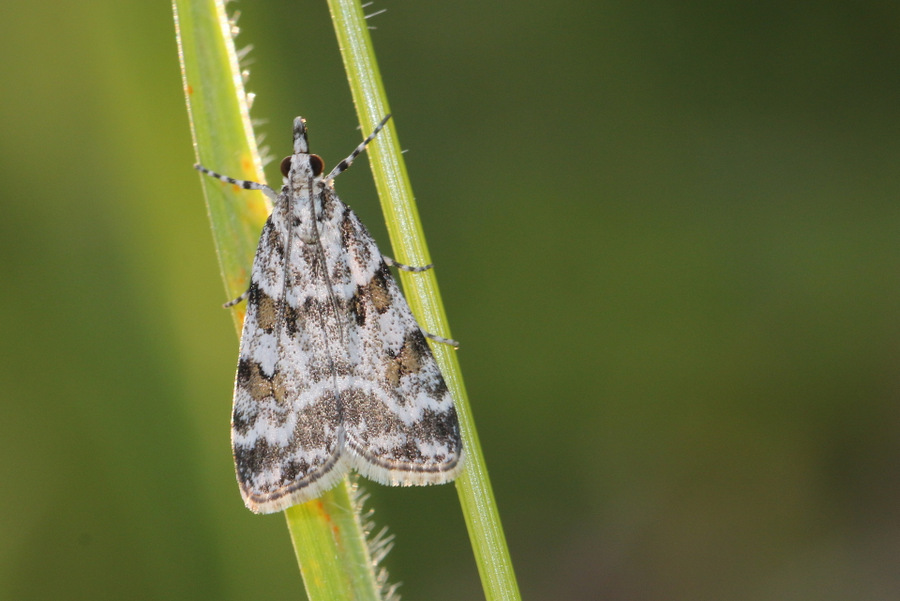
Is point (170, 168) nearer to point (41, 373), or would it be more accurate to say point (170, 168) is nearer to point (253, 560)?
point (41, 373)

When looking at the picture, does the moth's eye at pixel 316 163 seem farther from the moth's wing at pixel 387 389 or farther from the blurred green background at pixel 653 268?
the blurred green background at pixel 653 268

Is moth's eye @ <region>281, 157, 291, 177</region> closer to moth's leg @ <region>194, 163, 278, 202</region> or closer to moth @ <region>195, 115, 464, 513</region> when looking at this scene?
moth @ <region>195, 115, 464, 513</region>

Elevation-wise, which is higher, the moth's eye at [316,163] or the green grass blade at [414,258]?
the moth's eye at [316,163]

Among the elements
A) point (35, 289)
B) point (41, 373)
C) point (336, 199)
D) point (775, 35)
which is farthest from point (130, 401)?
point (775, 35)

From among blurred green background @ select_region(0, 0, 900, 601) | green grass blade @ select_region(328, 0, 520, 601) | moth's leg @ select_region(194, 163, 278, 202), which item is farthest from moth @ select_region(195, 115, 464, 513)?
blurred green background @ select_region(0, 0, 900, 601)

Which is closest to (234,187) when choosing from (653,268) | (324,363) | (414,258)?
(414,258)

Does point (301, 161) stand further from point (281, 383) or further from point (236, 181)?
point (281, 383)

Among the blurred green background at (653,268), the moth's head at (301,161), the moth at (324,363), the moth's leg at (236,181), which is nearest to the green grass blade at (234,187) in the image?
the moth's leg at (236,181)
